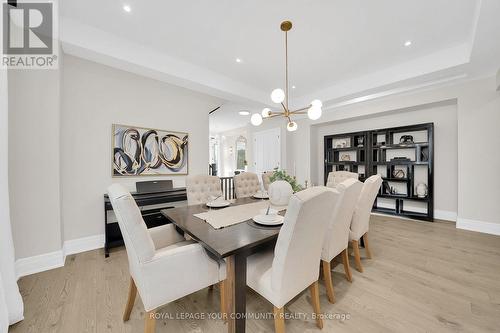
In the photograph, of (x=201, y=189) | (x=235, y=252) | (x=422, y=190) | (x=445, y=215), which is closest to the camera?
(x=235, y=252)

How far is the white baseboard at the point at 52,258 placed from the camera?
81.3 inches

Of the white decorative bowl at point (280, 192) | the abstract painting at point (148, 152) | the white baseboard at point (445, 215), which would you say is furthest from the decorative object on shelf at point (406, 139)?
the abstract painting at point (148, 152)

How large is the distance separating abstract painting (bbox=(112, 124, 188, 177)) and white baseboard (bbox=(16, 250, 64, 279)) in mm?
1138

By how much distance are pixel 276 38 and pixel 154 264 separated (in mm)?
2830

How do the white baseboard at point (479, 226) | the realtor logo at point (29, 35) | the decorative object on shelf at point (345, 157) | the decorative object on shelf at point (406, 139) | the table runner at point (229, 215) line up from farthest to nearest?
the decorative object on shelf at point (345, 157)
the decorative object on shelf at point (406, 139)
the white baseboard at point (479, 226)
the realtor logo at point (29, 35)
the table runner at point (229, 215)

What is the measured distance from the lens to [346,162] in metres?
4.84

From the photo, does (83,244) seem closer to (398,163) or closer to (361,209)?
(361,209)

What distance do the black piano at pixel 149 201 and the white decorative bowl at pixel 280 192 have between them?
1.58 m

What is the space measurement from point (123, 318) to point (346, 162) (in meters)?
4.90

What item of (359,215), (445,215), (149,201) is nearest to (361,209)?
(359,215)

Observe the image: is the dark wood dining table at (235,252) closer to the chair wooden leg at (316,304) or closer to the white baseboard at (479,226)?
the chair wooden leg at (316,304)

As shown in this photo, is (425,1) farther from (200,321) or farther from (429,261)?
(200,321)

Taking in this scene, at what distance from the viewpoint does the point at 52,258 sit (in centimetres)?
222

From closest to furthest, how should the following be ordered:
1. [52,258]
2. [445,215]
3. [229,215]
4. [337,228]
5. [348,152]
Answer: [337,228] < [229,215] < [52,258] < [445,215] < [348,152]
